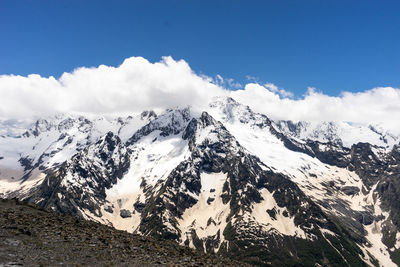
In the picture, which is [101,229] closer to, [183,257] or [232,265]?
[183,257]

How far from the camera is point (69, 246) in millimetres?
38031

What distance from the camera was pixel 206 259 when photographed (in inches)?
1813

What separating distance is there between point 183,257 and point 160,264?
4719 millimetres

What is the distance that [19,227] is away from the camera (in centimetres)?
3925

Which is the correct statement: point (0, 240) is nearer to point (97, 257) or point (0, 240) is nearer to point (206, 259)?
point (97, 257)

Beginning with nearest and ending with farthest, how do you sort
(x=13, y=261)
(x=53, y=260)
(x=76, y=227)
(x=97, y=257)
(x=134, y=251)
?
(x=13, y=261), (x=53, y=260), (x=97, y=257), (x=134, y=251), (x=76, y=227)

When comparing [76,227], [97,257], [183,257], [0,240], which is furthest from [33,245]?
[183,257]

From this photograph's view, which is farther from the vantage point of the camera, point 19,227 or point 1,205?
point 1,205

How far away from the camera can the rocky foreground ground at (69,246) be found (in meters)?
34.4

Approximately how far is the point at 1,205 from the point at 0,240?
45.1 ft

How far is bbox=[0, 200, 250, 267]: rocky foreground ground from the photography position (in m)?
34.4

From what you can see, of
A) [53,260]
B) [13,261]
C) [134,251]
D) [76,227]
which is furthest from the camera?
[76,227]

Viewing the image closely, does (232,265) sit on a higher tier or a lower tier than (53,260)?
higher

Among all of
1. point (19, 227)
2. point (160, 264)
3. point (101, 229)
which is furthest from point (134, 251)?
point (19, 227)
